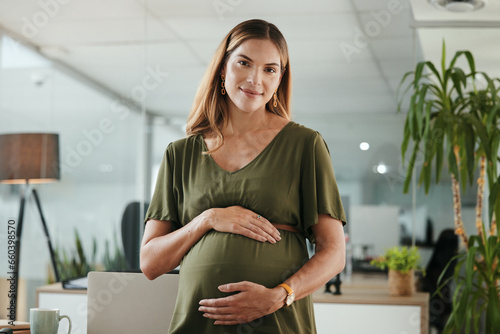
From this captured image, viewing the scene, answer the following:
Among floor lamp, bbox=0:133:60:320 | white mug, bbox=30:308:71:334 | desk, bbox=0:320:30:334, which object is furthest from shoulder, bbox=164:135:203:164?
floor lamp, bbox=0:133:60:320

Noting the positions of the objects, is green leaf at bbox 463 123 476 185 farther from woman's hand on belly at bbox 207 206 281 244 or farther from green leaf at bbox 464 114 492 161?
woman's hand on belly at bbox 207 206 281 244

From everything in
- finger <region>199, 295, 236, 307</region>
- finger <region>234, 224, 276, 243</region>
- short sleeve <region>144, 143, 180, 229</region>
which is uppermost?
short sleeve <region>144, 143, 180, 229</region>

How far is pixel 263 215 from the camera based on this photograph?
1.44 m

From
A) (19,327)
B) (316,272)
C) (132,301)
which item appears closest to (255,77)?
(316,272)

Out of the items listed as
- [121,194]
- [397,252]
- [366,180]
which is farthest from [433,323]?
[121,194]

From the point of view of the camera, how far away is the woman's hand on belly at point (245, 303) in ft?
4.44

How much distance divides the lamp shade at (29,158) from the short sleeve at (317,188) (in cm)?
311

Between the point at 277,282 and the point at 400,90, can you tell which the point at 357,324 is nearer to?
the point at 400,90

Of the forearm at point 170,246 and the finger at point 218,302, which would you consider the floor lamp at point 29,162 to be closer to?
the forearm at point 170,246

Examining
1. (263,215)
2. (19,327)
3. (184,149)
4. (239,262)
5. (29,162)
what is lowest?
(19,327)

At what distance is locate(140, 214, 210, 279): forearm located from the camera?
146cm

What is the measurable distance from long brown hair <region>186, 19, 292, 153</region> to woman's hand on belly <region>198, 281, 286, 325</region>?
0.36 metres

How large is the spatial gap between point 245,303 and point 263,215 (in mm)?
209

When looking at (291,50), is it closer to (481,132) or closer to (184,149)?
(481,132)
